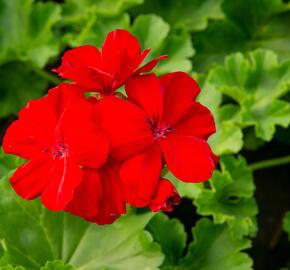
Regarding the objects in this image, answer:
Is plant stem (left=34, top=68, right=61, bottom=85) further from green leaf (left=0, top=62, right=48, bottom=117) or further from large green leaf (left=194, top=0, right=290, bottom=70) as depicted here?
large green leaf (left=194, top=0, right=290, bottom=70)

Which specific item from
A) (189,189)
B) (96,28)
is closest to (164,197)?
(189,189)

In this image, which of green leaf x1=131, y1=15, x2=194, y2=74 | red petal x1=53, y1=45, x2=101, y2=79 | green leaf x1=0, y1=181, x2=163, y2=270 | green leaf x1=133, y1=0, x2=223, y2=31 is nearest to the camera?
red petal x1=53, y1=45, x2=101, y2=79

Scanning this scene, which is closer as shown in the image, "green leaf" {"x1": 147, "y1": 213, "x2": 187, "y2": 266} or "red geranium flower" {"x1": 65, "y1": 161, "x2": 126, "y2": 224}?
"red geranium flower" {"x1": 65, "y1": 161, "x2": 126, "y2": 224}

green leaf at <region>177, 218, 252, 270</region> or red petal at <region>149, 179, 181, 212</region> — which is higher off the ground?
red petal at <region>149, 179, 181, 212</region>

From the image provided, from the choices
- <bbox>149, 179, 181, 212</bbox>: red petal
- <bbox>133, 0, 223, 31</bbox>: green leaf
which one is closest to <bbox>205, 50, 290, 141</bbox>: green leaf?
<bbox>133, 0, 223, 31</bbox>: green leaf

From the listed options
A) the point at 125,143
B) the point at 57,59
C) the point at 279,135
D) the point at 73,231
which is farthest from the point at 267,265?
the point at 125,143

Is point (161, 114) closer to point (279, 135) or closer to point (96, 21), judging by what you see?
point (96, 21)

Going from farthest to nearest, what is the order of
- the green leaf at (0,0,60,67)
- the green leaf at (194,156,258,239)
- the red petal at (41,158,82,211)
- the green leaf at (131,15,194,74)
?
the green leaf at (0,0,60,67) → the green leaf at (131,15,194,74) → the green leaf at (194,156,258,239) → the red petal at (41,158,82,211)

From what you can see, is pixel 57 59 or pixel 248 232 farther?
pixel 57 59
